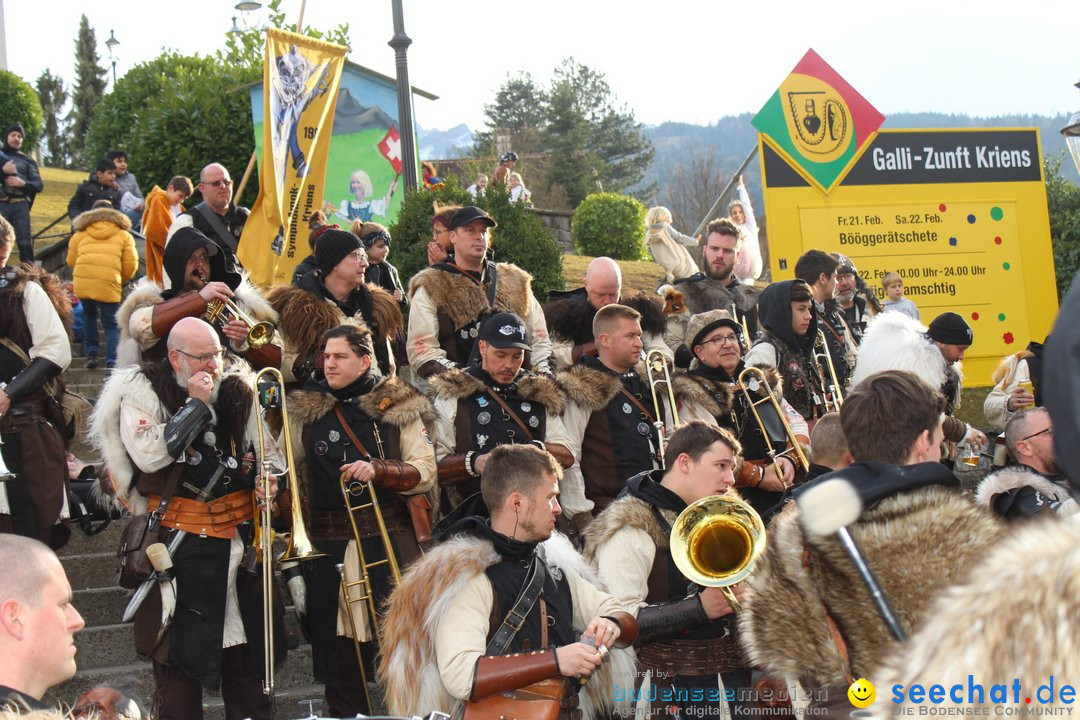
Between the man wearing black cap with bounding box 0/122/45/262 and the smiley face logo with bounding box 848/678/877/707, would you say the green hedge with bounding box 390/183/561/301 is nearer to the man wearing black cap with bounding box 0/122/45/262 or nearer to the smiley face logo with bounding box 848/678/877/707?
the man wearing black cap with bounding box 0/122/45/262

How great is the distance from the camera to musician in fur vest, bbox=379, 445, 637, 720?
178 inches

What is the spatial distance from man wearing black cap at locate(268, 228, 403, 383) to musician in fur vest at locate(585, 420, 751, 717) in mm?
2339

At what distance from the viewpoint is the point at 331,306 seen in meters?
7.38

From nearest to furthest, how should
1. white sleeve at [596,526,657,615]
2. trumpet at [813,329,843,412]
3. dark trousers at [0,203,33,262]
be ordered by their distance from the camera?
white sleeve at [596,526,657,615], trumpet at [813,329,843,412], dark trousers at [0,203,33,262]

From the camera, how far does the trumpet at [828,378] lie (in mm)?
8180

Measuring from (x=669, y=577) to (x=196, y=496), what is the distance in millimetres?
2526

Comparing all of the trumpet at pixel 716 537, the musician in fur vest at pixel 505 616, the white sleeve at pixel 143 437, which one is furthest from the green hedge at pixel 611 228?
the trumpet at pixel 716 537

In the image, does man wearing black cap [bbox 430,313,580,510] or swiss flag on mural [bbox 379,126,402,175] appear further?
swiss flag on mural [bbox 379,126,402,175]

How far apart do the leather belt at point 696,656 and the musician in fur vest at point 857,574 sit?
A: 163 centimetres

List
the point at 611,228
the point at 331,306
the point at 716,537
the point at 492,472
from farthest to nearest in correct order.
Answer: the point at 611,228, the point at 331,306, the point at 492,472, the point at 716,537

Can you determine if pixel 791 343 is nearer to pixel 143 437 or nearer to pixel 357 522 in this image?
pixel 357 522

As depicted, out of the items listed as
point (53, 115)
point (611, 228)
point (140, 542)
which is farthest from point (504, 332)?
point (53, 115)

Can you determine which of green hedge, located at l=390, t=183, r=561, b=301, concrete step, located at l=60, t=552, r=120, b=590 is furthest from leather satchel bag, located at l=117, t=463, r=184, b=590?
green hedge, located at l=390, t=183, r=561, b=301

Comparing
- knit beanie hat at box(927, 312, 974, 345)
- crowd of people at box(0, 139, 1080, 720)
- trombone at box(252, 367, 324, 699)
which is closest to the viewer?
crowd of people at box(0, 139, 1080, 720)
